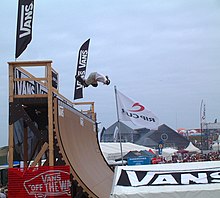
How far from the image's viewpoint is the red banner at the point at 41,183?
8.17m

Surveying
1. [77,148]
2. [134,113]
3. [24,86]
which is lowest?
[77,148]

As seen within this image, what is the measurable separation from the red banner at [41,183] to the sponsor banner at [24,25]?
280cm

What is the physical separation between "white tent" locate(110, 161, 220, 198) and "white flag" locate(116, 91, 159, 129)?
6109mm

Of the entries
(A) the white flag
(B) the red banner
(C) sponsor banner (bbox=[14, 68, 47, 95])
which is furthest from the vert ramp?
(A) the white flag

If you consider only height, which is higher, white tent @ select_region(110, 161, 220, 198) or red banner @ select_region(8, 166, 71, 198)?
white tent @ select_region(110, 161, 220, 198)

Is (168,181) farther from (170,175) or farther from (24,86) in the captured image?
(24,86)

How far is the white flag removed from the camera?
39.6ft

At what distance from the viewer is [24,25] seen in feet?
30.6

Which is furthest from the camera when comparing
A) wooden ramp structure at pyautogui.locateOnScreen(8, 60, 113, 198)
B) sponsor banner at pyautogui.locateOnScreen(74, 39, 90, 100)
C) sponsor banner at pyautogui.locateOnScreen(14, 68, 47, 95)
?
sponsor banner at pyautogui.locateOnScreen(74, 39, 90, 100)

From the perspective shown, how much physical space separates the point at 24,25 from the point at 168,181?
580cm

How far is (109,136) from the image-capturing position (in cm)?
7275

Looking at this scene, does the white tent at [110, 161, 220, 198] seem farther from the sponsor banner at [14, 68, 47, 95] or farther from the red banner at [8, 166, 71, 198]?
the sponsor banner at [14, 68, 47, 95]

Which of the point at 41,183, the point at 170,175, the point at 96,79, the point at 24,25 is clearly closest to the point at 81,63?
the point at 96,79

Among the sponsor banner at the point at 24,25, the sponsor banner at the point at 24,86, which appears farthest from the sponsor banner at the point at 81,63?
the sponsor banner at the point at 24,25
